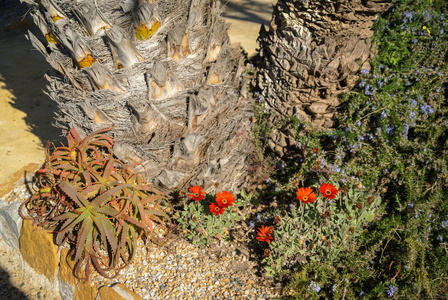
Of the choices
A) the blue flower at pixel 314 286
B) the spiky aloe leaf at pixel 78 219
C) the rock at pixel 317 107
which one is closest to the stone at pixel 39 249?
the spiky aloe leaf at pixel 78 219

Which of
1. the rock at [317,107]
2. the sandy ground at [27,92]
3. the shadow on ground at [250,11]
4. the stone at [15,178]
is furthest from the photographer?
the shadow on ground at [250,11]

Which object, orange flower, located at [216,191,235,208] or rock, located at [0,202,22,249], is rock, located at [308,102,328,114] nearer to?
orange flower, located at [216,191,235,208]

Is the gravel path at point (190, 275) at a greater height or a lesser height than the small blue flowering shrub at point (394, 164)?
lesser

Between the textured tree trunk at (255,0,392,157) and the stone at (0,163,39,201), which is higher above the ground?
the textured tree trunk at (255,0,392,157)

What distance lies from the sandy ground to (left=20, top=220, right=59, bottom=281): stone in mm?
786

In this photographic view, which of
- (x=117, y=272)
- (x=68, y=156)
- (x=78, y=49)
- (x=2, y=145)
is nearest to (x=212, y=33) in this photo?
(x=78, y=49)

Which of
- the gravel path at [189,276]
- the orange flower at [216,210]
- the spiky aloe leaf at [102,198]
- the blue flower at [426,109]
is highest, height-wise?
the blue flower at [426,109]

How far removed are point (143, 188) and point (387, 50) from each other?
8.08ft

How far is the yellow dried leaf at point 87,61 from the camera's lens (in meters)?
2.69

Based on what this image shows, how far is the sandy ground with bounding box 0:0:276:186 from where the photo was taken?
4137mm

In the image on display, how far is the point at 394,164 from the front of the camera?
9.41 feet

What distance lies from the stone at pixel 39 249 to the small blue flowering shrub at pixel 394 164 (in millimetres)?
1879

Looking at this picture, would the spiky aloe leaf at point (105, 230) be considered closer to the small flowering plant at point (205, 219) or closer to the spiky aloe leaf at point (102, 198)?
the spiky aloe leaf at point (102, 198)

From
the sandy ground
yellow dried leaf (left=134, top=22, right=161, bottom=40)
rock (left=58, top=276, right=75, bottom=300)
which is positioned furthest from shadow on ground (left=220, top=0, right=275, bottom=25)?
rock (left=58, top=276, right=75, bottom=300)
